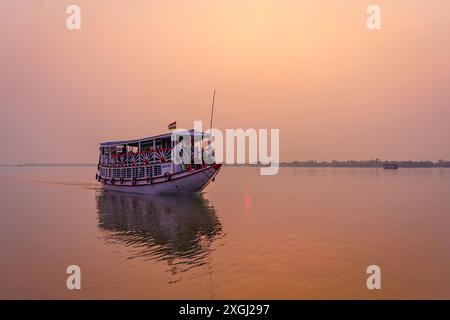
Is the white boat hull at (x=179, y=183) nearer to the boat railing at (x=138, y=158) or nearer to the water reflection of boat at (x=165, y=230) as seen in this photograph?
the boat railing at (x=138, y=158)

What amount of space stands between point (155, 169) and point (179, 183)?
3.74 metres

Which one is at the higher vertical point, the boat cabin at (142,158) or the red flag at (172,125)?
the red flag at (172,125)

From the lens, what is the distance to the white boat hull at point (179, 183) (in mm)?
34594

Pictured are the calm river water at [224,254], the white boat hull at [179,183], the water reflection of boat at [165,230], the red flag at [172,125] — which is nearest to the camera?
the calm river water at [224,254]

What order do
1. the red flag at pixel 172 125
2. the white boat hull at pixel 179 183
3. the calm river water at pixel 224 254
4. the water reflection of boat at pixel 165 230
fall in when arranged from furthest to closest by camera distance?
the red flag at pixel 172 125, the white boat hull at pixel 179 183, the water reflection of boat at pixel 165 230, the calm river water at pixel 224 254

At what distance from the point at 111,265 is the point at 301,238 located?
1000 cm

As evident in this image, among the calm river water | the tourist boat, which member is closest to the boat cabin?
the tourist boat

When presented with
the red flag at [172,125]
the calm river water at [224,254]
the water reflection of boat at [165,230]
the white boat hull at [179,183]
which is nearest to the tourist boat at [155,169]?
the white boat hull at [179,183]

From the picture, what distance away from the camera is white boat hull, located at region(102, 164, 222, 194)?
34.6m

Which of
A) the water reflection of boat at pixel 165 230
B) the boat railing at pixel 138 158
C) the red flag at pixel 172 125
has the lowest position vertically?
the water reflection of boat at pixel 165 230

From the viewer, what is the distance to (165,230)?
62.0 ft

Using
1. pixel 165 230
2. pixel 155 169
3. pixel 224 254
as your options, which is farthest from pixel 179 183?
pixel 224 254
